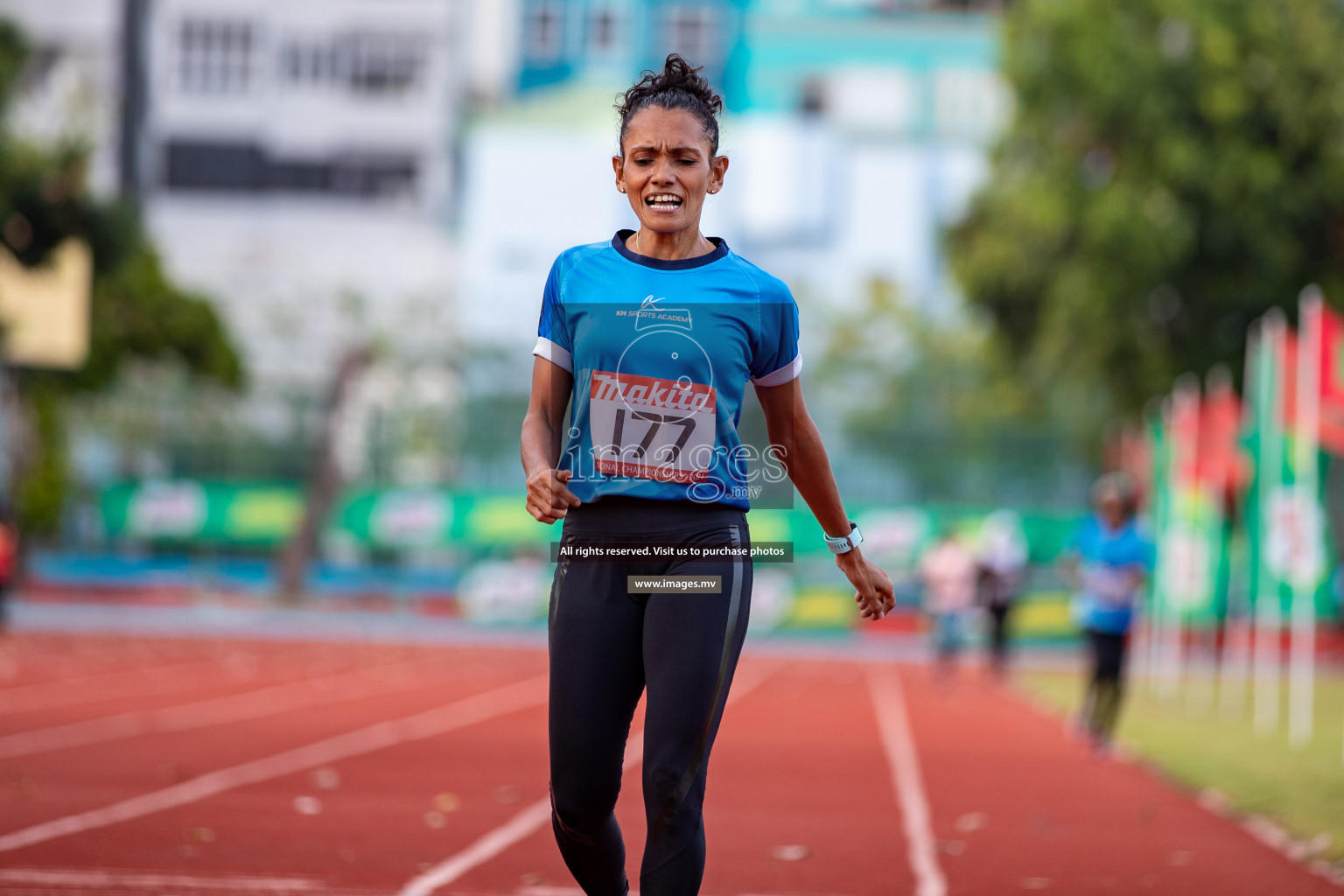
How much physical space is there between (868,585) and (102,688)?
14.3 meters

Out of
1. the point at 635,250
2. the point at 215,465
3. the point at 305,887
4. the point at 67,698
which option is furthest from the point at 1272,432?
the point at 215,465

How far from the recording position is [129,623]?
3203 cm

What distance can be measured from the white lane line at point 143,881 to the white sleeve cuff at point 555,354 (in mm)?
2995

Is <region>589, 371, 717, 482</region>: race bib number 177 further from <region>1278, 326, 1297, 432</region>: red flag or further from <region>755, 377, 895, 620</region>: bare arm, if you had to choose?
<region>1278, 326, 1297, 432</region>: red flag

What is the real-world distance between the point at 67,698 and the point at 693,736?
42.7 feet

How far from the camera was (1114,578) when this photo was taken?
A: 14.1 meters

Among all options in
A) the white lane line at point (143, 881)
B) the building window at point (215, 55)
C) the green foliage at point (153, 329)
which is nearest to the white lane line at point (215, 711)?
the white lane line at point (143, 881)

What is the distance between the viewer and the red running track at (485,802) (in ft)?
24.7

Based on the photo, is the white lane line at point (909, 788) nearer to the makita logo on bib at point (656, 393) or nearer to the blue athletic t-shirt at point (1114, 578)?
the blue athletic t-shirt at point (1114, 578)

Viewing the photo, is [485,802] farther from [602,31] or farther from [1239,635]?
[602,31]

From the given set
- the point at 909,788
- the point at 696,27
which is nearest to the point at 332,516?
the point at 909,788

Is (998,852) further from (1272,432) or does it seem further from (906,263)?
(906,263)

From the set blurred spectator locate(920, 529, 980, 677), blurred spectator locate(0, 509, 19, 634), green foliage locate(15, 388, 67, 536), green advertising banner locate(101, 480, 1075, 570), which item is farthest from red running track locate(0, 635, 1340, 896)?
green foliage locate(15, 388, 67, 536)

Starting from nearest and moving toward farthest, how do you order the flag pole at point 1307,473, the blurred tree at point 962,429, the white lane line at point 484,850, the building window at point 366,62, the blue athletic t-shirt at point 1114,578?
the white lane line at point 484,850
the blue athletic t-shirt at point 1114,578
the flag pole at point 1307,473
the blurred tree at point 962,429
the building window at point 366,62
